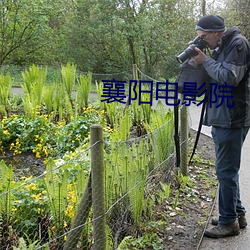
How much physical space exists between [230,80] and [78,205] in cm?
146

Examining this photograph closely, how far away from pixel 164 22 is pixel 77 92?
10481 mm

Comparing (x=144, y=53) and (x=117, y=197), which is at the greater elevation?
(x=144, y=53)

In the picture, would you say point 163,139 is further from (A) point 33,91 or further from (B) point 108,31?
(B) point 108,31

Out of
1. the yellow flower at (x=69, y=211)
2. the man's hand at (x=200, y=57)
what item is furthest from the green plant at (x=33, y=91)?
the man's hand at (x=200, y=57)

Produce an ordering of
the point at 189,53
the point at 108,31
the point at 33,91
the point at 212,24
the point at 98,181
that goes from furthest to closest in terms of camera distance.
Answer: the point at 108,31 → the point at 33,91 → the point at 189,53 → the point at 212,24 → the point at 98,181

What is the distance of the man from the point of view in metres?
2.87

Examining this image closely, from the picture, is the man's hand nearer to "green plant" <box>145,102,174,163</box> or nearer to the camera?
the camera

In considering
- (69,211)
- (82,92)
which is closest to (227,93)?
(69,211)

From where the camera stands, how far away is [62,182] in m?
2.86

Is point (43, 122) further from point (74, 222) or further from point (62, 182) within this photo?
point (74, 222)

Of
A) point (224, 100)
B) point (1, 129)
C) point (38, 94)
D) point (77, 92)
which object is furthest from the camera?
point (77, 92)

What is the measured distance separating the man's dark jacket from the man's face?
0.19 ft

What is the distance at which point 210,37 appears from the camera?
9.98ft

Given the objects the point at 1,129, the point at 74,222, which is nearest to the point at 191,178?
the point at 74,222
